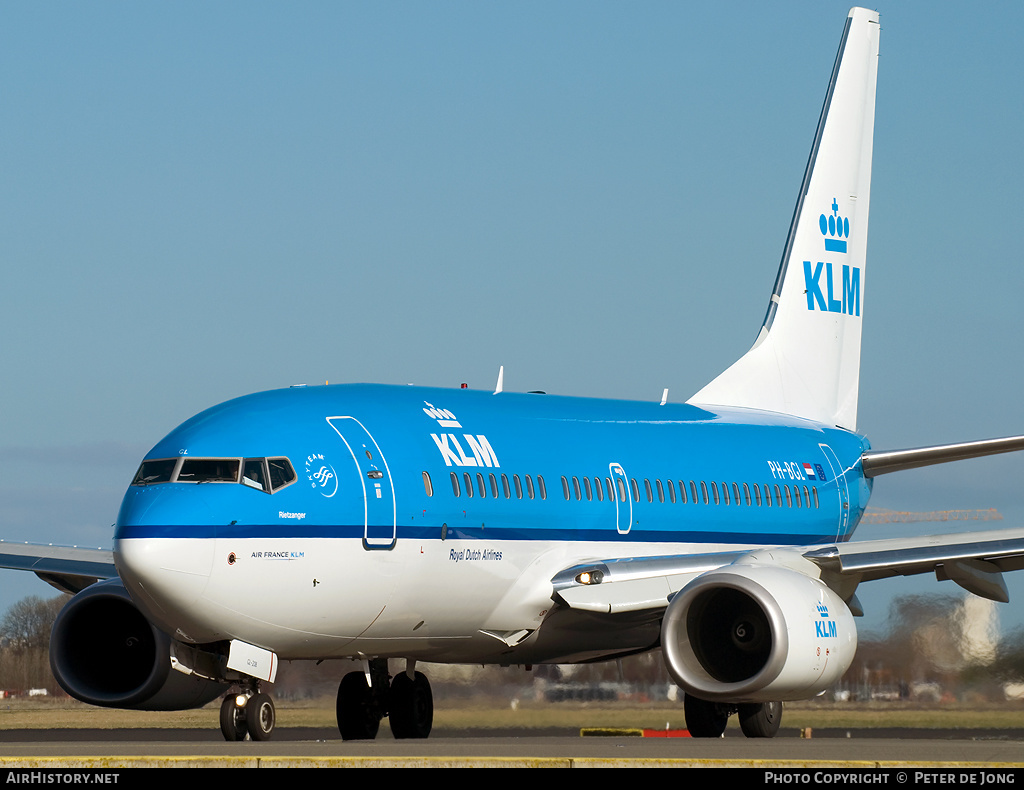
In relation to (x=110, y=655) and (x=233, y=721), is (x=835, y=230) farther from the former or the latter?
(x=233, y=721)

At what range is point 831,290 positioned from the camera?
26.0 m

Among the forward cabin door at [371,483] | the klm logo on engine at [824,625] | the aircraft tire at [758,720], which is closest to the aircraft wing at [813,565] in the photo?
the klm logo on engine at [824,625]

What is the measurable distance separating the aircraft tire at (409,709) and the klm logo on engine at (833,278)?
30.4 feet

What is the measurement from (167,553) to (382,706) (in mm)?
6209

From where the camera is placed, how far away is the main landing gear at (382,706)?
19359 mm

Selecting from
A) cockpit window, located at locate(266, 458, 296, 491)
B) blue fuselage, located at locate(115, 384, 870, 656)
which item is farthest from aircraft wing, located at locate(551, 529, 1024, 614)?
cockpit window, located at locate(266, 458, 296, 491)

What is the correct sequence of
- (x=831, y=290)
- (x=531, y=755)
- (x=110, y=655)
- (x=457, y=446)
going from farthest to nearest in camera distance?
(x=831, y=290) < (x=110, y=655) < (x=457, y=446) < (x=531, y=755)

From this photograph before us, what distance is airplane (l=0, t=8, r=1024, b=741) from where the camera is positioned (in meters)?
14.5

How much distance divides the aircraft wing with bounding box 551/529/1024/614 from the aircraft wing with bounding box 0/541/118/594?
5.07m

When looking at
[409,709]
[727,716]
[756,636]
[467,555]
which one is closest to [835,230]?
[727,716]

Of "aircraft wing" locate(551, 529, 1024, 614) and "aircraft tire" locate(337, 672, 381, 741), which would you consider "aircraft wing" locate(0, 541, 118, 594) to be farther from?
"aircraft wing" locate(551, 529, 1024, 614)

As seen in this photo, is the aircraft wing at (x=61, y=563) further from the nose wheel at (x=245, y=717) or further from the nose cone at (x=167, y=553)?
the nose cone at (x=167, y=553)

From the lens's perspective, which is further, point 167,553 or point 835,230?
point 835,230

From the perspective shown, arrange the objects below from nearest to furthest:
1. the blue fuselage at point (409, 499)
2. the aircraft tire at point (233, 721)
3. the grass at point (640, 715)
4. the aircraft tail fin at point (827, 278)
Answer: the blue fuselage at point (409, 499), the aircraft tire at point (233, 721), the grass at point (640, 715), the aircraft tail fin at point (827, 278)
